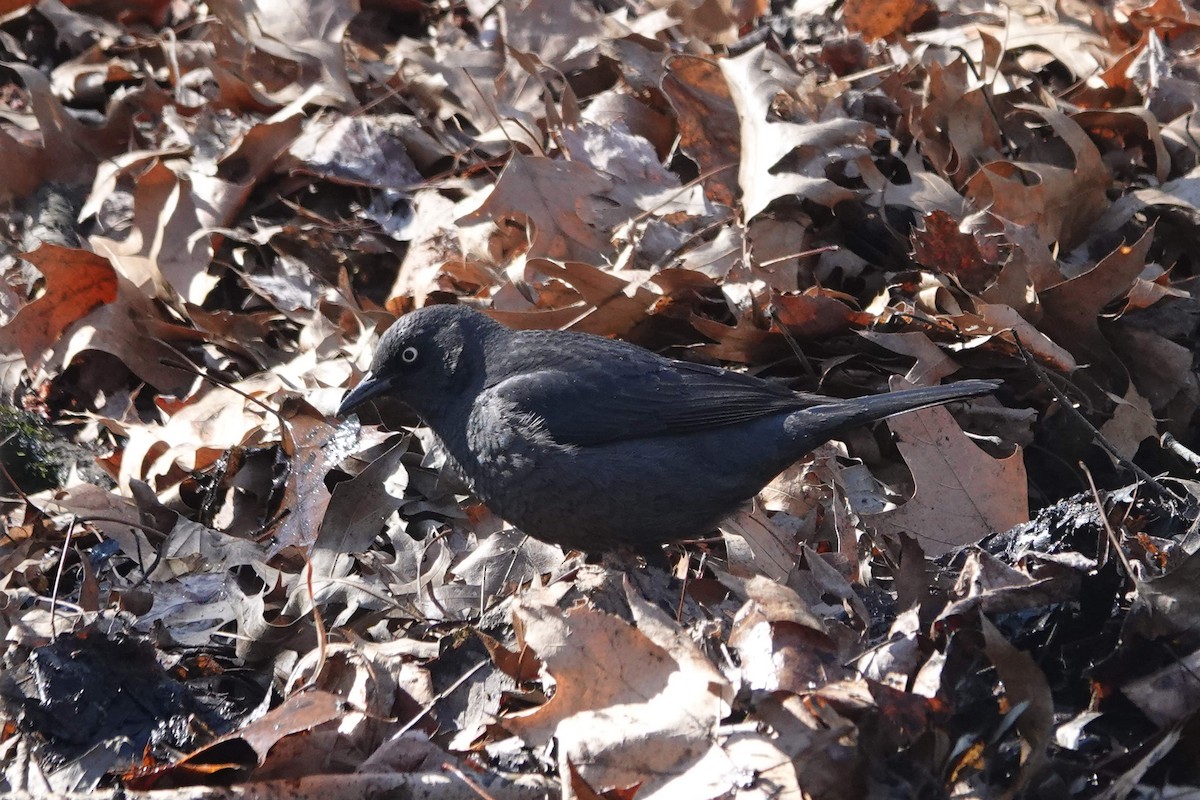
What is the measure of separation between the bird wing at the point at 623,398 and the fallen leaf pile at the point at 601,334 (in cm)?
40

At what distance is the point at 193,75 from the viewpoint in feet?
20.0

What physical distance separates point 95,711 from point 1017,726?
2.54 meters

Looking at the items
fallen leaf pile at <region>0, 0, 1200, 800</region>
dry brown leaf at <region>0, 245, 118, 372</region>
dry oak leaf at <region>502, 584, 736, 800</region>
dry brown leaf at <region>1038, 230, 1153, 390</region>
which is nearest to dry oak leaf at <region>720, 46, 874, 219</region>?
fallen leaf pile at <region>0, 0, 1200, 800</region>

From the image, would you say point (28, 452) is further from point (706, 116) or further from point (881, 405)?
point (881, 405)

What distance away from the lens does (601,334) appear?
15.5ft

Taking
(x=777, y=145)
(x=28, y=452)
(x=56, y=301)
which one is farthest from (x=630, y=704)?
(x=56, y=301)

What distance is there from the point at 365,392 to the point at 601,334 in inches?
40.7

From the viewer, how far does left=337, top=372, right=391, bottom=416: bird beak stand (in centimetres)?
416

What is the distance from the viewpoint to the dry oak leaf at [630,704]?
2.75m

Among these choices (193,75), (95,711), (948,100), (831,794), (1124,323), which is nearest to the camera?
(831,794)

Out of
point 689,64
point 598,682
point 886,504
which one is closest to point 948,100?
point 689,64

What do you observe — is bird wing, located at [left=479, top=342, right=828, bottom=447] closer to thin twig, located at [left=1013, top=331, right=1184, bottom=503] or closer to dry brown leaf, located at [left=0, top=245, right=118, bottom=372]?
thin twig, located at [left=1013, top=331, right=1184, bottom=503]

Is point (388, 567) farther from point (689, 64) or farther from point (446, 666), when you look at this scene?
point (689, 64)

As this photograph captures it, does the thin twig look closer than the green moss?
Yes
